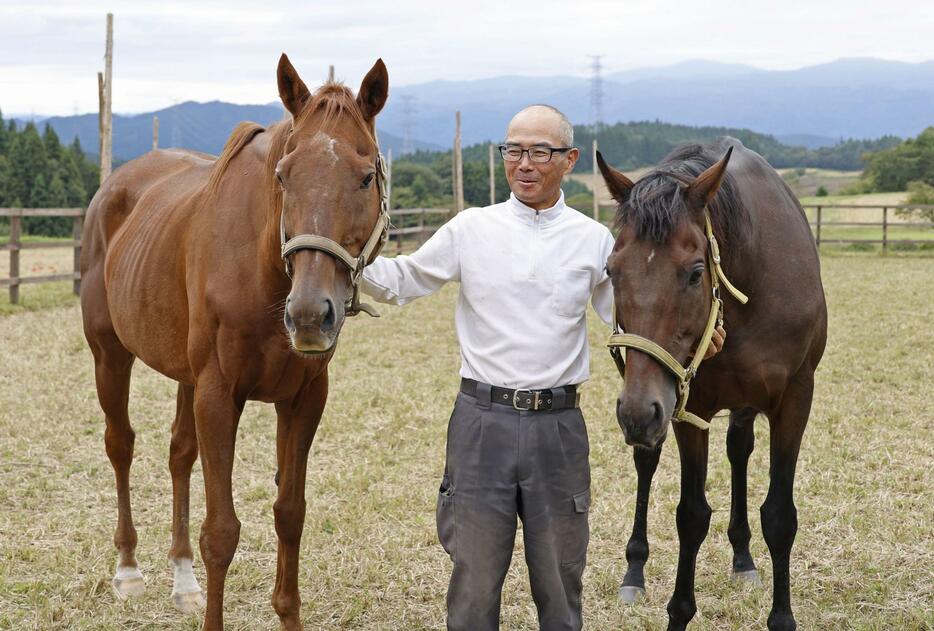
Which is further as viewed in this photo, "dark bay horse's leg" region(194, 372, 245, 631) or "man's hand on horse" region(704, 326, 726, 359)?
"dark bay horse's leg" region(194, 372, 245, 631)

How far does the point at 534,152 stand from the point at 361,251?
57 cm

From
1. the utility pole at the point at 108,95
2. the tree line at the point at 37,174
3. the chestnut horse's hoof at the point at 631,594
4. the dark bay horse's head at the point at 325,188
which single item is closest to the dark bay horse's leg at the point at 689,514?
the chestnut horse's hoof at the point at 631,594

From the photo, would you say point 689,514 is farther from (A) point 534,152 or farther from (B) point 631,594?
(A) point 534,152

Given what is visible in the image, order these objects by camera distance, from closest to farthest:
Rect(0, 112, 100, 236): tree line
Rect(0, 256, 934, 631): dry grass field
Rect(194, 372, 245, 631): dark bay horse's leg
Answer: Rect(194, 372, 245, 631): dark bay horse's leg, Rect(0, 256, 934, 631): dry grass field, Rect(0, 112, 100, 236): tree line

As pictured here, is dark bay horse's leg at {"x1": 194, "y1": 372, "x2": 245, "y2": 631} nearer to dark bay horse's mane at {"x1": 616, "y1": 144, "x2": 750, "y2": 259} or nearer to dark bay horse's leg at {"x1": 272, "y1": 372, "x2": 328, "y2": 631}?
dark bay horse's leg at {"x1": 272, "y1": 372, "x2": 328, "y2": 631}

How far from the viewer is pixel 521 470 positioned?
8.03 ft

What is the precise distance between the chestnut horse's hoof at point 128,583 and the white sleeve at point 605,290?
2.40m

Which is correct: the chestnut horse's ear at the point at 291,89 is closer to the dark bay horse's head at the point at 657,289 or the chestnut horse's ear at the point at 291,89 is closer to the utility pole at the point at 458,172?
the dark bay horse's head at the point at 657,289

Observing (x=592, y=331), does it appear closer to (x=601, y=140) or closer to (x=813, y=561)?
(x=813, y=561)

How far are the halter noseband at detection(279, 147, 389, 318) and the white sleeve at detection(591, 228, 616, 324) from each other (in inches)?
25.6

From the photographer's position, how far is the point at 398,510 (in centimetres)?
466

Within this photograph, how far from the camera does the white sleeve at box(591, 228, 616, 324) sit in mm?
2578

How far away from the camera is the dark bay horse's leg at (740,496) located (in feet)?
12.7

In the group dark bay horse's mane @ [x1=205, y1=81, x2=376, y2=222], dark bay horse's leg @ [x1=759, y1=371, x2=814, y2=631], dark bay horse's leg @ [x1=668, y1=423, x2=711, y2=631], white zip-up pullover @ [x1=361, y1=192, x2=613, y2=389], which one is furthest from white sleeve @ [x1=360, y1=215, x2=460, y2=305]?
dark bay horse's leg @ [x1=759, y1=371, x2=814, y2=631]
